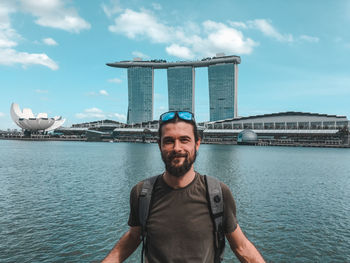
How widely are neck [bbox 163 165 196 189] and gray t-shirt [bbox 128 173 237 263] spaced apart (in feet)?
0.13

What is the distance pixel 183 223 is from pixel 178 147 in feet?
2.84

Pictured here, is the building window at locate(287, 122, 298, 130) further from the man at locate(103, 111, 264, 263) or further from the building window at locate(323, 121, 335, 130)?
the man at locate(103, 111, 264, 263)

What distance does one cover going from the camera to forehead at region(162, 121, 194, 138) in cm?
310

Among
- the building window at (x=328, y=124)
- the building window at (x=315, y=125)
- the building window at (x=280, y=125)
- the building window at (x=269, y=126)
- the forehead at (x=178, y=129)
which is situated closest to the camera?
the forehead at (x=178, y=129)

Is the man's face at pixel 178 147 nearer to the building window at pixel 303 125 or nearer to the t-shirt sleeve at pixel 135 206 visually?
the t-shirt sleeve at pixel 135 206

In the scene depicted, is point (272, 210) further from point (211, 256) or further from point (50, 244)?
point (211, 256)

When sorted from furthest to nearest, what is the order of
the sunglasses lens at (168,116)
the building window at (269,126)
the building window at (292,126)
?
the building window at (269,126) < the building window at (292,126) < the sunglasses lens at (168,116)

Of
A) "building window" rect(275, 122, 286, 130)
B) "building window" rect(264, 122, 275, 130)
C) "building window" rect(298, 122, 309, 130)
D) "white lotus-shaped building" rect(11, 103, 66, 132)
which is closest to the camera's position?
"building window" rect(298, 122, 309, 130)

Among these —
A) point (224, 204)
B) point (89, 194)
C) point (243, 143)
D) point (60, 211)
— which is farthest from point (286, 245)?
point (243, 143)

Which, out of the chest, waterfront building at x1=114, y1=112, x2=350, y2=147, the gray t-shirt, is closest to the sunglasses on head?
the gray t-shirt

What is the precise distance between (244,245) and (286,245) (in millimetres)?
12462

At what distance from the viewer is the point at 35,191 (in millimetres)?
25000

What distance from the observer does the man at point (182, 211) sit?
3064 millimetres

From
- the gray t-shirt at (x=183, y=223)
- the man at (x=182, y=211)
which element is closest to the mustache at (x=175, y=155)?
the man at (x=182, y=211)
